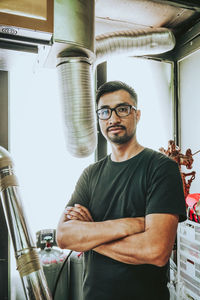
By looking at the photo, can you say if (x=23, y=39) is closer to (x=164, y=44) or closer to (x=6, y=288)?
(x=164, y=44)

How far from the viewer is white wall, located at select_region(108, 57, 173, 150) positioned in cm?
251

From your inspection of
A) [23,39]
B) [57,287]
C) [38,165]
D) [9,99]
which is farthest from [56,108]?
[57,287]

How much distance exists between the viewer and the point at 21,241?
3.43 feet

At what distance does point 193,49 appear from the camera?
2.38 metres

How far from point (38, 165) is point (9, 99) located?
2.03 feet

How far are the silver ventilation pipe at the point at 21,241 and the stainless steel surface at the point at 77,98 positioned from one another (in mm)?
531

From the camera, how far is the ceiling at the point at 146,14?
206 cm

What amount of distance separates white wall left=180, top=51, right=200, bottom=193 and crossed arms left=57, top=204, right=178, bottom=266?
144cm

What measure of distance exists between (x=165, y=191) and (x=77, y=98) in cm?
81

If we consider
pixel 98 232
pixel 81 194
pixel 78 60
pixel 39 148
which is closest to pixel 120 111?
pixel 78 60

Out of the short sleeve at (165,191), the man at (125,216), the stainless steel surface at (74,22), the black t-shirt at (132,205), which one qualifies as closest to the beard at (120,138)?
the man at (125,216)

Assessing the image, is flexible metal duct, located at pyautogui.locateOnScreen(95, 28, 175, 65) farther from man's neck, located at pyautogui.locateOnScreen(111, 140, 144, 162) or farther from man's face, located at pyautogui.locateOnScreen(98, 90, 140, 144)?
man's neck, located at pyautogui.locateOnScreen(111, 140, 144, 162)

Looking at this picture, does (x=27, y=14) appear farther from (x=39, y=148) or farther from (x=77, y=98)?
(x=39, y=148)

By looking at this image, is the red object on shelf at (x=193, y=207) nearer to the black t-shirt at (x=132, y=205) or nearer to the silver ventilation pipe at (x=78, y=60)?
the black t-shirt at (x=132, y=205)
